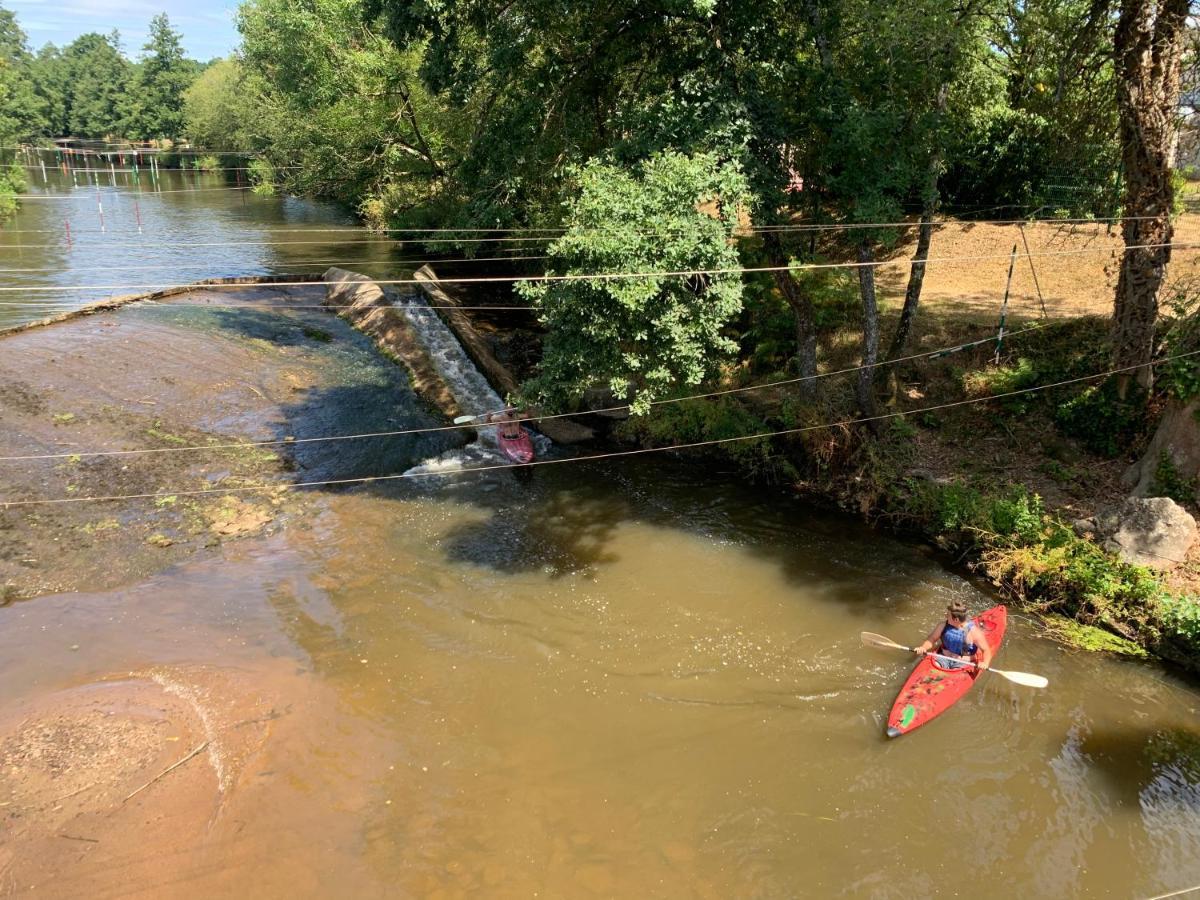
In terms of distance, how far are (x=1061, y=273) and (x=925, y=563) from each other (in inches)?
363

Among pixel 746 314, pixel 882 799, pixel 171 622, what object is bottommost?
pixel 882 799

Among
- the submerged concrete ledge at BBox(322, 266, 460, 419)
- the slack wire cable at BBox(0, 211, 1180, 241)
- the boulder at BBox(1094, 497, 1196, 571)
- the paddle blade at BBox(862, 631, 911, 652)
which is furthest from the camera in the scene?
the submerged concrete ledge at BBox(322, 266, 460, 419)

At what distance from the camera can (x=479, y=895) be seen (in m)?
6.80

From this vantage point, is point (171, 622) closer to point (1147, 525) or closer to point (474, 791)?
point (474, 791)

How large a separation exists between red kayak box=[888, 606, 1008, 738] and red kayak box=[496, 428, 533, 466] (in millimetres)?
8523

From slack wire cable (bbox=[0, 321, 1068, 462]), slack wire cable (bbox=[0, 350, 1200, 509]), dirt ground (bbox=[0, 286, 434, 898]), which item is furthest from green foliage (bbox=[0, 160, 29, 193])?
slack wire cable (bbox=[0, 350, 1200, 509])

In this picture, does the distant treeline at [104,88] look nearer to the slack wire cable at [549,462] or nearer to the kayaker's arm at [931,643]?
the slack wire cable at [549,462]

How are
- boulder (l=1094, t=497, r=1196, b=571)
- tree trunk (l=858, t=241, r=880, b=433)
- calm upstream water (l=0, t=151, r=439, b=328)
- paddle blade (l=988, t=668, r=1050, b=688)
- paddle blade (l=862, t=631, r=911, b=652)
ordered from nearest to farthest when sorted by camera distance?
paddle blade (l=988, t=668, r=1050, b=688)
paddle blade (l=862, t=631, r=911, b=652)
boulder (l=1094, t=497, r=1196, b=571)
tree trunk (l=858, t=241, r=880, b=433)
calm upstream water (l=0, t=151, r=439, b=328)

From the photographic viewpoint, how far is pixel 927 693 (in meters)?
8.95

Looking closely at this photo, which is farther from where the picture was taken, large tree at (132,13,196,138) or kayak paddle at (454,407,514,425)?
large tree at (132,13,196,138)

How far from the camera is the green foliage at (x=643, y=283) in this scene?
405 inches

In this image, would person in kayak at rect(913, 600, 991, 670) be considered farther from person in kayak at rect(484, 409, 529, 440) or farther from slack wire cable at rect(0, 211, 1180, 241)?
person in kayak at rect(484, 409, 529, 440)

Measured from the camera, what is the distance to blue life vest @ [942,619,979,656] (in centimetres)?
930

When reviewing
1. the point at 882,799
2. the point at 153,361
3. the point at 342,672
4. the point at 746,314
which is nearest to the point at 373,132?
the point at 153,361
